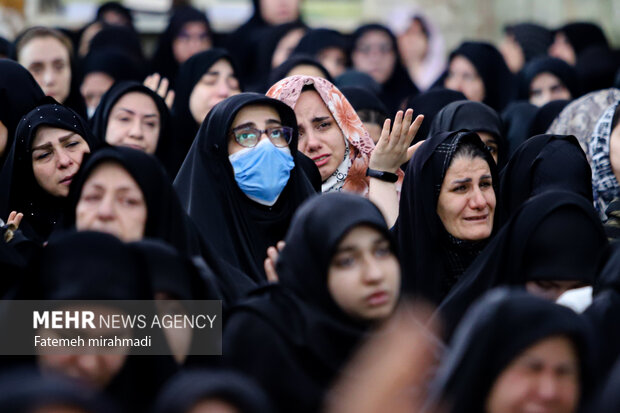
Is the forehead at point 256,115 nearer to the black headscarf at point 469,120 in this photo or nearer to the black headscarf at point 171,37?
the black headscarf at point 469,120

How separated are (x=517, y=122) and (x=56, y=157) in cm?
307

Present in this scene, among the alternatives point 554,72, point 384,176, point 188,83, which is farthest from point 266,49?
point 384,176

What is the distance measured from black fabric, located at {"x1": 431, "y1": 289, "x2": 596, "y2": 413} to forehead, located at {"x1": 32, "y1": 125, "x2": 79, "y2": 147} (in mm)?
2673

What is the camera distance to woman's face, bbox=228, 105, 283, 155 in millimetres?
5727

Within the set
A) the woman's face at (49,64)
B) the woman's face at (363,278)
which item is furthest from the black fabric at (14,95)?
the woman's face at (363,278)

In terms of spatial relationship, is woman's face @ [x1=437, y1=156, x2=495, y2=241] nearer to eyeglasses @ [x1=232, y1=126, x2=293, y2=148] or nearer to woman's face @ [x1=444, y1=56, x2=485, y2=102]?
eyeglasses @ [x1=232, y1=126, x2=293, y2=148]

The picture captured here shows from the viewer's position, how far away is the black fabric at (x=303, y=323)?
4.01 meters

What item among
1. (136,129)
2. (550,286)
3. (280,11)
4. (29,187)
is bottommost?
(550,286)

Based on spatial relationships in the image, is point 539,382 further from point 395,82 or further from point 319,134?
point 395,82

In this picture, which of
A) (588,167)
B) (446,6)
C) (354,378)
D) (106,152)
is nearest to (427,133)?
(588,167)

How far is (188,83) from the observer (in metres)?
7.93

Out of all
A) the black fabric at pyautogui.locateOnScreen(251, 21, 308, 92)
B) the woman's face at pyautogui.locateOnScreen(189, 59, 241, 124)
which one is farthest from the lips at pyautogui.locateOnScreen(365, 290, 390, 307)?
the black fabric at pyautogui.locateOnScreen(251, 21, 308, 92)

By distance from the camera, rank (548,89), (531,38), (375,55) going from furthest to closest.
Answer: (531,38)
(375,55)
(548,89)

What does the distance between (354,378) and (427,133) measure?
3368 millimetres
